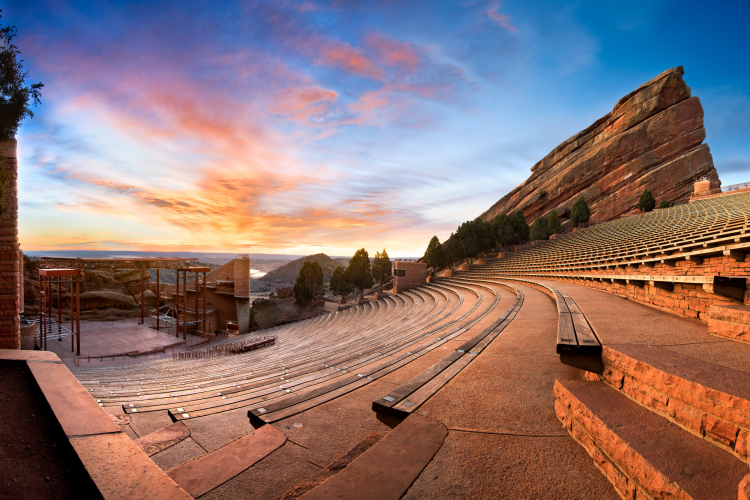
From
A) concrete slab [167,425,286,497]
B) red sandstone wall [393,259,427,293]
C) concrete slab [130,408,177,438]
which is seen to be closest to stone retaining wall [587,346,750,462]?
concrete slab [167,425,286,497]

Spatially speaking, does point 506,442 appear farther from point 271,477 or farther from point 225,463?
point 225,463

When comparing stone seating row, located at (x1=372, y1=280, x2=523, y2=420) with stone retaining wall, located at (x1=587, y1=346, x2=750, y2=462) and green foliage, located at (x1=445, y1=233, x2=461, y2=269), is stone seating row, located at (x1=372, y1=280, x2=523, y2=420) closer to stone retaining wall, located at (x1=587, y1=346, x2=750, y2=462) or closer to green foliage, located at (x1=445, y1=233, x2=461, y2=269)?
stone retaining wall, located at (x1=587, y1=346, x2=750, y2=462)

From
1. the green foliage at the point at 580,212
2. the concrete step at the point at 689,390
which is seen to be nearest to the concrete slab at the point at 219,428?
the concrete step at the point at 689,390

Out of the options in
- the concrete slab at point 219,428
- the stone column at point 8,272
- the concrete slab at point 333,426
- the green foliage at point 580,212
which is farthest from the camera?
the green foliage at point 580,212

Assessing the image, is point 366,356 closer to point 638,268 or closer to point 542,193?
point 638,268

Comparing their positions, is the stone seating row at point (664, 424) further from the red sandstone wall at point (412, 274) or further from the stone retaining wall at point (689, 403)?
the red sandstone wall at point (412, 274)

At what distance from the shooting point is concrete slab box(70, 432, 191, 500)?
1.88 metres

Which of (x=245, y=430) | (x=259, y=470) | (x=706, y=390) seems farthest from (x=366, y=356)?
(x=706, y=390)

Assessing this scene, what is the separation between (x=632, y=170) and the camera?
49.7 meters

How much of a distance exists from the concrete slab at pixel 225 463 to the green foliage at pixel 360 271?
37769 millimetres

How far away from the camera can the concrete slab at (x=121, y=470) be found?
1.88 m

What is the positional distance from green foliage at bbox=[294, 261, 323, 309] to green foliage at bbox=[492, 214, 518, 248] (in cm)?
2466

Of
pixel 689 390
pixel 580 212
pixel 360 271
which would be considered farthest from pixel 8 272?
pixel 580 212

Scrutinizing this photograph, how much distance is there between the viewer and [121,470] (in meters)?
2.13
